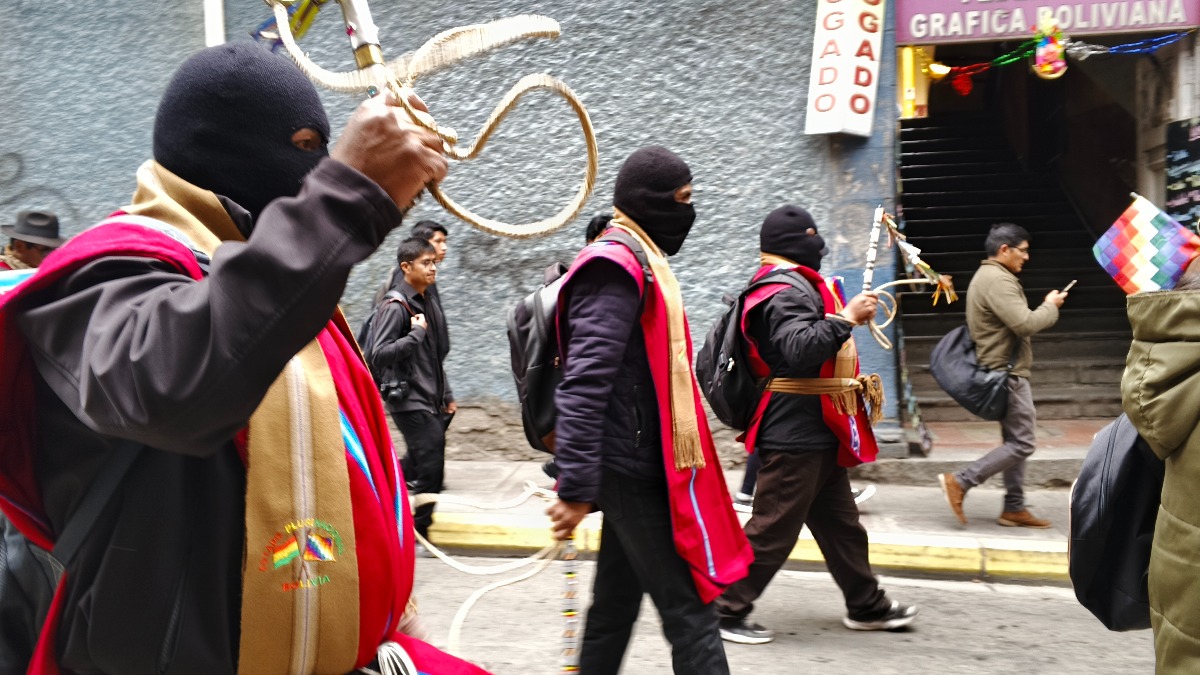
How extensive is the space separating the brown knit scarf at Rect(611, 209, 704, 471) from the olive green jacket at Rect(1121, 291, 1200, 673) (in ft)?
4.78

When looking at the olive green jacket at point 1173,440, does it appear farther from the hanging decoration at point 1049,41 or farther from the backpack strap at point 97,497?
the hanging decoration at point 1049,41

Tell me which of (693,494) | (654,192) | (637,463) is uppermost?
(654,192)

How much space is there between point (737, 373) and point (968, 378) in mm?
2641

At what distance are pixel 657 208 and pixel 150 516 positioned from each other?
2685mm

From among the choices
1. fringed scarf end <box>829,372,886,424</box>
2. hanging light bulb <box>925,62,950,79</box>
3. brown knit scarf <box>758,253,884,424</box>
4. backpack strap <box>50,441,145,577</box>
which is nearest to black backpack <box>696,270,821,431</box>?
brown knit scarf <box>758,253,884,424</box>

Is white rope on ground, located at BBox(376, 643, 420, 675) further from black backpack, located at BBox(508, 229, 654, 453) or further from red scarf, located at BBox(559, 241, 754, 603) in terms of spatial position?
black backpack, located at BBox(508, 229, 654, 453)

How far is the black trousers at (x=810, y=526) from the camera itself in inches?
181

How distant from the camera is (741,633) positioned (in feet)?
15.7

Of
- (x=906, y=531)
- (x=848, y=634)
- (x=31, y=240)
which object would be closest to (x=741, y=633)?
(x=848, y=634)

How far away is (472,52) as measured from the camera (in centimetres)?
159

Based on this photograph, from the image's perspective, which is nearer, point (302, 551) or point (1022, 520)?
point (302, 551)

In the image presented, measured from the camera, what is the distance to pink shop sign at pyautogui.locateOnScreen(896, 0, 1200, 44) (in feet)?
24.9

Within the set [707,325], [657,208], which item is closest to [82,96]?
[707,325]

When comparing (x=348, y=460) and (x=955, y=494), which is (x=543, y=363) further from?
(x=955, y=494)
